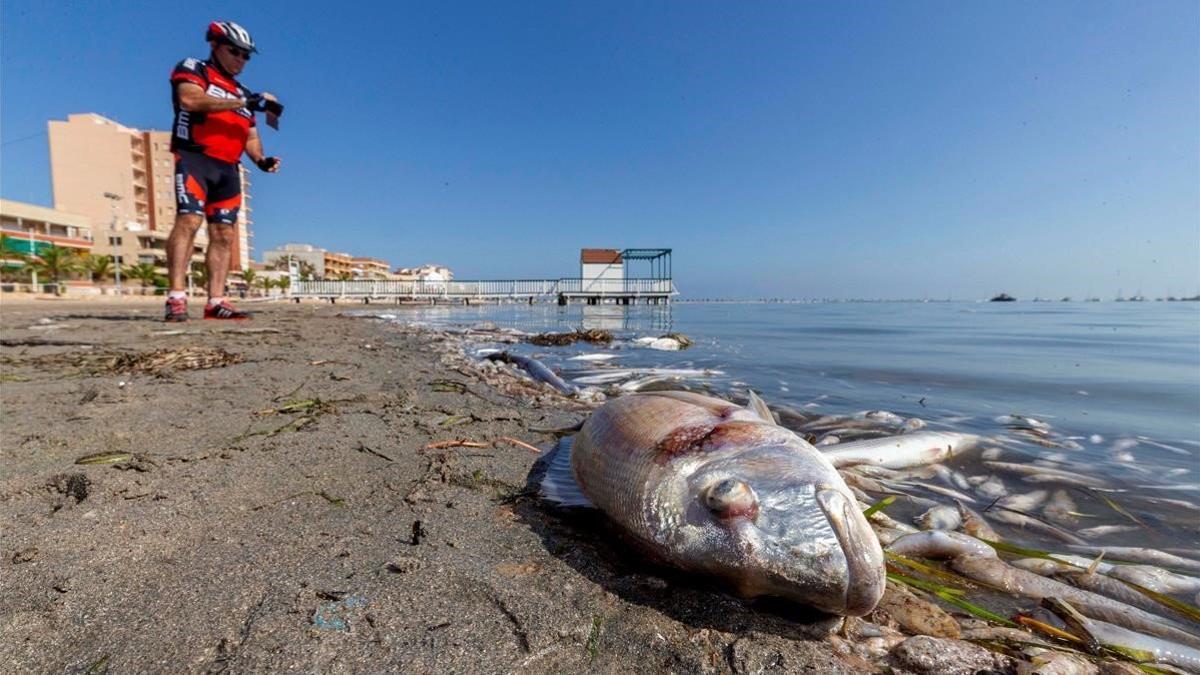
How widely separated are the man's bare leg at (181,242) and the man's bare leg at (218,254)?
0.28 meters

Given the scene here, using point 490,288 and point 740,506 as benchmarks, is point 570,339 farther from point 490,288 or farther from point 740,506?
point 490,288

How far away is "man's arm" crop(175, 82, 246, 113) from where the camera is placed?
264 inches

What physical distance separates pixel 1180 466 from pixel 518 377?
195 inches

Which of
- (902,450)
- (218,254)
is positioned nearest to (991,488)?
(902,450)

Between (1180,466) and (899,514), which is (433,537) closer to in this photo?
(899,514)

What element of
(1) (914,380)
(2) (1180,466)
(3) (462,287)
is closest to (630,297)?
(3) (462,287)

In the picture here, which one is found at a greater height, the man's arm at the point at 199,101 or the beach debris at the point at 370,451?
the man's arm at the point at 199,101

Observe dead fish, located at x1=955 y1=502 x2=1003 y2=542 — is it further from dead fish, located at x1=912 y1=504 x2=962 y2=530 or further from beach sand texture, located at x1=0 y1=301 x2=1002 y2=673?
beach sand texture, located at x1=0 y1=301 x2=1002 y2=673

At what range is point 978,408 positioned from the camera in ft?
13.9

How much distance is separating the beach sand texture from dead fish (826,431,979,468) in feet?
4.74

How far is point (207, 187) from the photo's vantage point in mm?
7527

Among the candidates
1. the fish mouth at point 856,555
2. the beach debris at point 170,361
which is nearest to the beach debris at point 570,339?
the beach debris at point 170,361

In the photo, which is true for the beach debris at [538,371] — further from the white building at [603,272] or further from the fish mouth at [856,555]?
the white building at [603,272]

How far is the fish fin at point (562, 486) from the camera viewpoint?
71.6 inches
